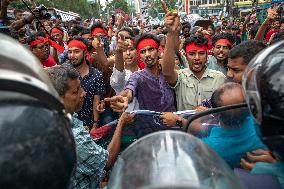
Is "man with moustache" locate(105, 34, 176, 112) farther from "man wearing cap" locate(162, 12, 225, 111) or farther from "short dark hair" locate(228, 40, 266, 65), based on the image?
"short dark hair" locate(228, 40, 266, 65)

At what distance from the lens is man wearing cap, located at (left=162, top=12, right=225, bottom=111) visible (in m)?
3.70

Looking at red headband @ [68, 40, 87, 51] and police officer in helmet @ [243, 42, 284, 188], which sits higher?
police officer in helmet @ [243, 42, 284, 188]

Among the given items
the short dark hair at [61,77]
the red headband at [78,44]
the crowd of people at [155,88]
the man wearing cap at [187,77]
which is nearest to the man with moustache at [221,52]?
the crowd of people at [155,88]

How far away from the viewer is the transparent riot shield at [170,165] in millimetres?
959

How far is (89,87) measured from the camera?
4730 mm

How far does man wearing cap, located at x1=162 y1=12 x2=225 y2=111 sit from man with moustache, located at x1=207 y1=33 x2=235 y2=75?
39.6 inches

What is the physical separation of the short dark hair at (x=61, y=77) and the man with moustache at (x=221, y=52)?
111 inches

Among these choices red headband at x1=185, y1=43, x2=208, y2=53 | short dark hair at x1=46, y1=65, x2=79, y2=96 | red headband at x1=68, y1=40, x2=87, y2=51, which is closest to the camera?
short dark hair at x1=46, y1=65, x2=79, y2=96

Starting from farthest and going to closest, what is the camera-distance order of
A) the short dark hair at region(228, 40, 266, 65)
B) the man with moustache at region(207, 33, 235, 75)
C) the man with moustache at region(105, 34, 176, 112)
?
the man with moustache at region(207, 33, 235, 75) < the man with moustache at region(105, 34, 176, 112) < the short dark hair at region(228, 40, 266, 65)

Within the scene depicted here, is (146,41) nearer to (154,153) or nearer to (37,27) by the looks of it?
(154,153)

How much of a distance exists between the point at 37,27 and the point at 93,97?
20.5ft

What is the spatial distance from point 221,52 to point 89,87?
6.27 ft

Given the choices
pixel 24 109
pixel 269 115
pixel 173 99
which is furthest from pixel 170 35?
pixel 24 109

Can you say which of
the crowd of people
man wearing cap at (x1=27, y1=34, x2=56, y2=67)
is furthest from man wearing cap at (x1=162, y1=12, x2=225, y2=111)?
man wearing cap at (x1=27, y1=34, x2=56, y2=67)
